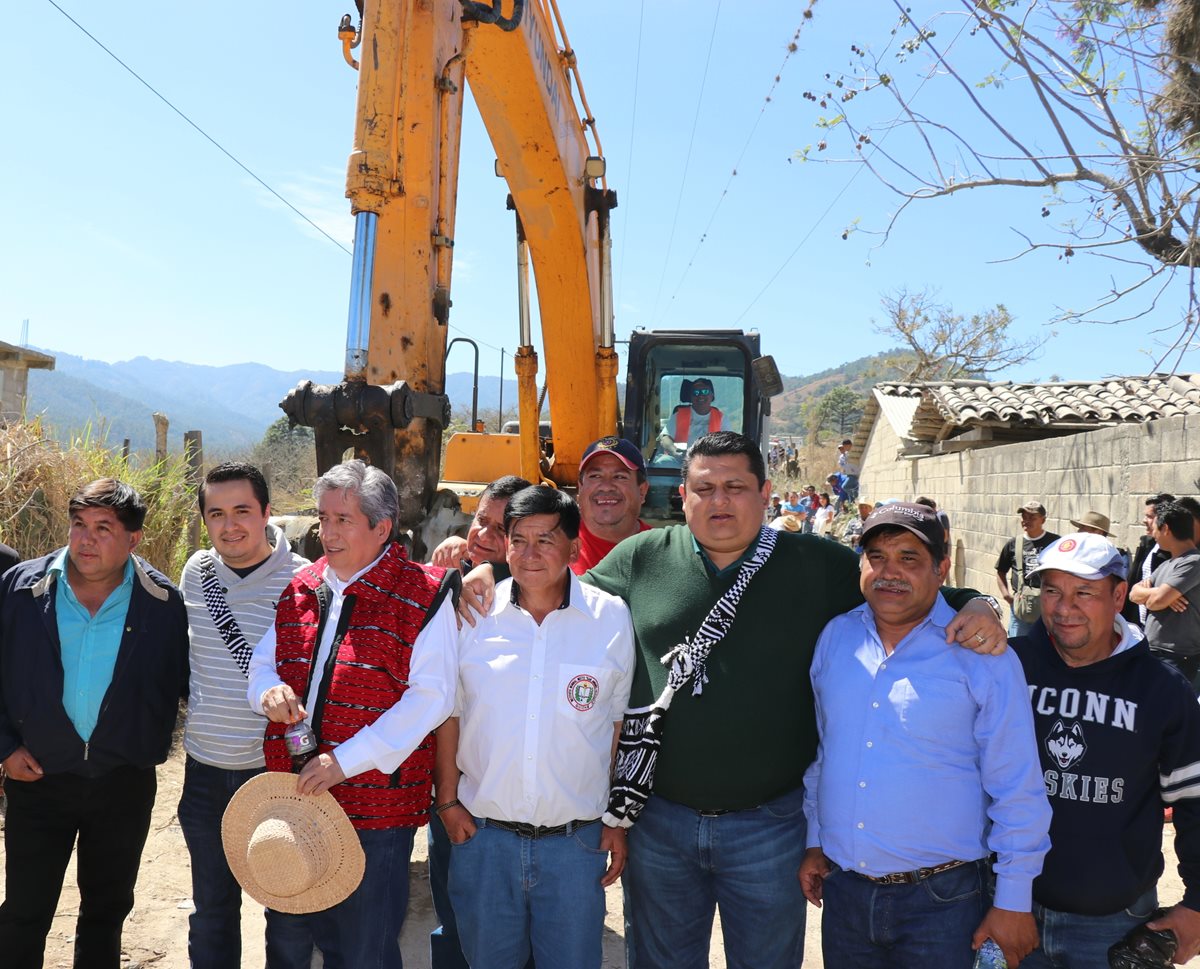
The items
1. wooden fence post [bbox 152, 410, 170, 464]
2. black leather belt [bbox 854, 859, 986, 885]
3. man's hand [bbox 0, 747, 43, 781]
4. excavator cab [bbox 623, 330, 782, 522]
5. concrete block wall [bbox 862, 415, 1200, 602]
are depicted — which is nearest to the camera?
black leather belt [bbox 854, 859, 986, 885]

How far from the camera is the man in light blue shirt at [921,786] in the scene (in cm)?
205

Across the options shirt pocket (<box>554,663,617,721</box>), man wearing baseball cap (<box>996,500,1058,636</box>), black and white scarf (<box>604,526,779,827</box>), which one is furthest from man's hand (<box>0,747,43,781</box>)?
man wearing baseball cap (<box>996,500,1058,636</box>)

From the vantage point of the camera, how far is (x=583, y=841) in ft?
7.60

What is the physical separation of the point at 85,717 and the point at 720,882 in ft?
6.56

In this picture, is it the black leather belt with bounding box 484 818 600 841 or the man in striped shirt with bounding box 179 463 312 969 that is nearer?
the black leather belt with bounding box 484 818 600 841

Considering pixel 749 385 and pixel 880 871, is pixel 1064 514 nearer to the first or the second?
pixel 749 385

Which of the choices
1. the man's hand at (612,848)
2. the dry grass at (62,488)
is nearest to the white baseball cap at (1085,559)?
the man's hand at (612,848)

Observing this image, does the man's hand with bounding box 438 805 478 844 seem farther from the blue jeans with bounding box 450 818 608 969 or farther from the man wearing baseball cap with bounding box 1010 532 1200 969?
the man wearing baseball cap with bounding box 1010 532 1200 969

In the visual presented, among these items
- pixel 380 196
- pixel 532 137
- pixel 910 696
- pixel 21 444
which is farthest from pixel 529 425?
pixel 910 696

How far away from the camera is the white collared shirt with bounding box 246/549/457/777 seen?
2199 millimetres

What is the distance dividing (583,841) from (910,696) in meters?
0.95

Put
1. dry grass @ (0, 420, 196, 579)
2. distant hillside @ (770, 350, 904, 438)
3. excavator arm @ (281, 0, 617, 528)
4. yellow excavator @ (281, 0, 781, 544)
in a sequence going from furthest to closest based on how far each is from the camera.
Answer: distant hillside @ (770, 350, 904, 438) → dry grass @ (0, 420, 196, 579) → yellow excavator @ (281, 0, 781, 544) → excavator arm @ (281, 0, 617, 528)

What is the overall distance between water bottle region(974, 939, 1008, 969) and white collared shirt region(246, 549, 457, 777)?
146cm

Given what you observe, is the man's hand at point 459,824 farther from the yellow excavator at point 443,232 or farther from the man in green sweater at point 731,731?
the yellow excavator at point 443,232
